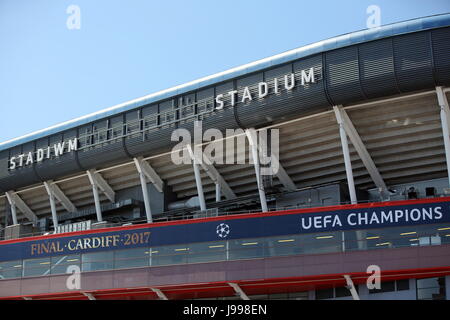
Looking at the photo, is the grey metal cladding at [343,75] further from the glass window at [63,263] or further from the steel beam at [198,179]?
the glass window at [63,263]

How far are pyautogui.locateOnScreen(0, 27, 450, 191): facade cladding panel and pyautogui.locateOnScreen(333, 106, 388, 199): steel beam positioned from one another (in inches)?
38.7

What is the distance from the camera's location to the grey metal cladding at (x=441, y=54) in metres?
38.8

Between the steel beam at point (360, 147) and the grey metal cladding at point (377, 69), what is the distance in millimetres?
2269

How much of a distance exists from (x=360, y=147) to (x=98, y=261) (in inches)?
719

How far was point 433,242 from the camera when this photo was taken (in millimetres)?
37281

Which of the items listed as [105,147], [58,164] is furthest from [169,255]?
[58,164]

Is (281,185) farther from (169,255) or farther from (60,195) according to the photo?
(60,195)

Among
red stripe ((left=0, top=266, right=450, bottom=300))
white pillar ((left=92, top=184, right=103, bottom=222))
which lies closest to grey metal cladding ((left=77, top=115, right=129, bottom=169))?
white pillar ((left=92, top=184, right=103, bottom=222))

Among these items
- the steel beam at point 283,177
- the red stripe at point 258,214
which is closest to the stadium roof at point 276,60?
the steel beam at point 283,177

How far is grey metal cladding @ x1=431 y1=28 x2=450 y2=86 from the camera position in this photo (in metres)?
38.8

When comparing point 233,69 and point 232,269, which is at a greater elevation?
point 233,69

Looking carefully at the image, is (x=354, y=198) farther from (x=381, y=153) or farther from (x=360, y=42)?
(x=360, y=42)
